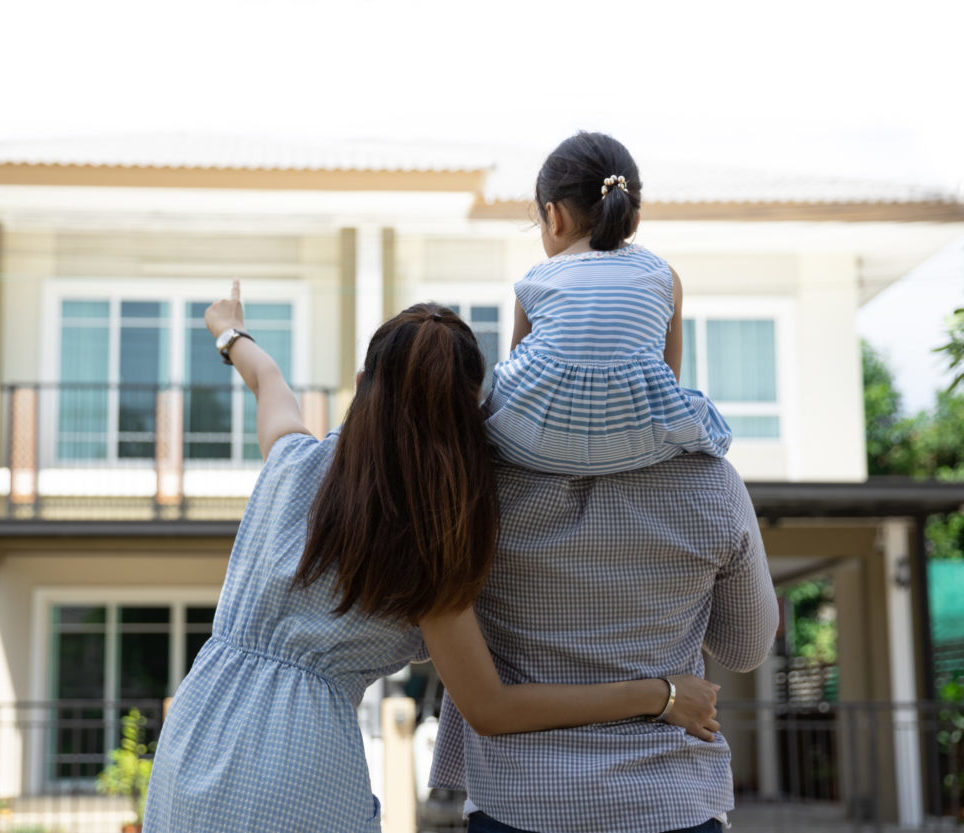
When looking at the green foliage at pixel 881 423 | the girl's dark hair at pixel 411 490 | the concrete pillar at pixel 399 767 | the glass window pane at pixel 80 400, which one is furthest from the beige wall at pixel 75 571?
the green foliage at pixel 881 423

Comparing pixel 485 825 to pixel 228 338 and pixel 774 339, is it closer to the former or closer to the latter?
pixel 228 338

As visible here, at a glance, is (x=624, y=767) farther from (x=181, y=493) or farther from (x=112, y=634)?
(x=112, y=634)

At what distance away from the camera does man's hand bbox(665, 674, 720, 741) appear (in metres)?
1.73

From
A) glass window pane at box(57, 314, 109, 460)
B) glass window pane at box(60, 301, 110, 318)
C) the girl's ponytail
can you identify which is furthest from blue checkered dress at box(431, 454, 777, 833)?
glass window pane at box(60, 301, 110, 318)

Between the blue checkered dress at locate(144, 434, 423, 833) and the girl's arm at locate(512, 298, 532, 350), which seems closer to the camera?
the blue checkered dress at locate(144, 434, 423, 833)

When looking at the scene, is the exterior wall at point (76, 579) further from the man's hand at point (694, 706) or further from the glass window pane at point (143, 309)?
the man's hand at point (694, 706)

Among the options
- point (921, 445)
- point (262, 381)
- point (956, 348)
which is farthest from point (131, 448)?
point (921, 445)

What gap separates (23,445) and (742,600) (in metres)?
12.2

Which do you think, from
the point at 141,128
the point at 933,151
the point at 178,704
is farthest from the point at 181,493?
the point at 178,704

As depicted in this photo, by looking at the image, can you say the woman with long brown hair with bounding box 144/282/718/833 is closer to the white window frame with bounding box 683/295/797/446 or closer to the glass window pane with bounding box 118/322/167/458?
the glass window pane with bounding box 118/322/167/458

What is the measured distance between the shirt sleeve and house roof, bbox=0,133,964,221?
10.2m

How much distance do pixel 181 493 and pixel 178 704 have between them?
11049 mm

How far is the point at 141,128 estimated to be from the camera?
14930mm

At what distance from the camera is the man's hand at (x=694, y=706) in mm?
1733
